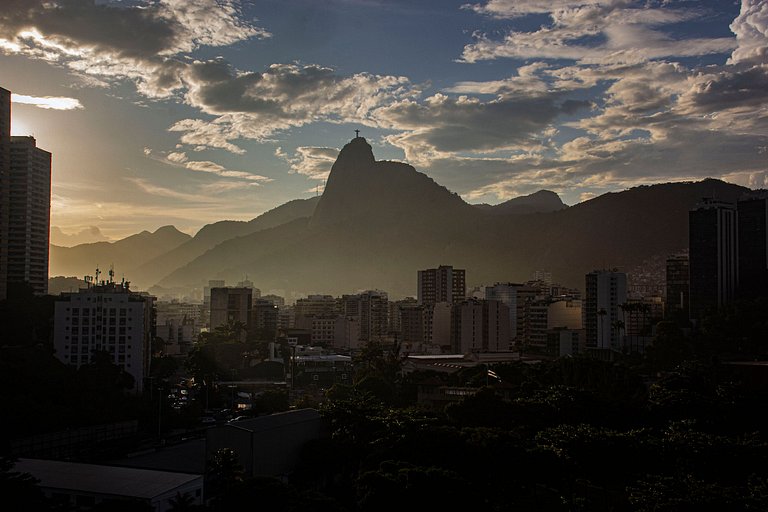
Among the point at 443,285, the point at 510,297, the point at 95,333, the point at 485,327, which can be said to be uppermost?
the point at 443,285

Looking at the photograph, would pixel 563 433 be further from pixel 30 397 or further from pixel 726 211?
pixel 726 211

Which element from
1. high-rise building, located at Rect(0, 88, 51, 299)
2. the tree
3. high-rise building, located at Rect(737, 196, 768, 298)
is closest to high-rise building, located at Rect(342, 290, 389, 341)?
high-rise building, located at Rect(0, 88, 51, 299)

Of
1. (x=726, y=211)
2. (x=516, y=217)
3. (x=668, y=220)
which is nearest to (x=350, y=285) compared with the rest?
(x=516, y=217)

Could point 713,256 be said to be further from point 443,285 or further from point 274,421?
point 274,421

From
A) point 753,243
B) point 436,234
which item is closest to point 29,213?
point 753,243

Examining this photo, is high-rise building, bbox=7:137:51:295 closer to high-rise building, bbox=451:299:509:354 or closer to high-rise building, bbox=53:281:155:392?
high-rise building, bbox=53:281:155:392

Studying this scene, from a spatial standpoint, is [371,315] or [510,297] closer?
[510,297]
